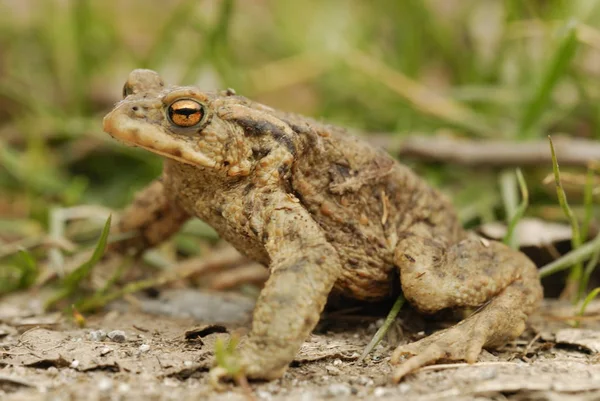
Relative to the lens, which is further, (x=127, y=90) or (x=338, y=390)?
(x=127, y=90)

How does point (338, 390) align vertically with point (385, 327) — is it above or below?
below

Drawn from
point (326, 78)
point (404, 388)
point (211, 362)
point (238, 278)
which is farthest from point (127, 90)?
point (326, 78)

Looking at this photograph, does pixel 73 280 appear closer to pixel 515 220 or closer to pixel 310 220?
pixel 310 220

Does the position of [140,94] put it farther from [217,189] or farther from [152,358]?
[152,358]

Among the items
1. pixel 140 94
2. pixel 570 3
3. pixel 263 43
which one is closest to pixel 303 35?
pixel 263 43

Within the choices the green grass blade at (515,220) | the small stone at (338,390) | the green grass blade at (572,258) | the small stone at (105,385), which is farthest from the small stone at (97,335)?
the green grass blade at (572,258)

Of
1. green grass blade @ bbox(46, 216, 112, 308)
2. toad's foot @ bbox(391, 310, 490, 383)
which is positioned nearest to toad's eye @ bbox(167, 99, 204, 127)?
green grass blade @ bbox(46, 216, 112, 308)
